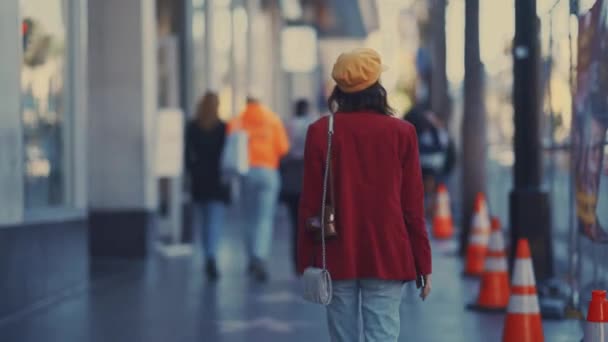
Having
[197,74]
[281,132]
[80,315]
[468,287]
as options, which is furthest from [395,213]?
[197,74]

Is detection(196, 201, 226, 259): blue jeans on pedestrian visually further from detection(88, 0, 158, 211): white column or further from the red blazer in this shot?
the red blazer

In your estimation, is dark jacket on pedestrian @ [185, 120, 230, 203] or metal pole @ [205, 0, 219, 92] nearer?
dark jacket on pedestrian @ [185, 120, 230, 203]

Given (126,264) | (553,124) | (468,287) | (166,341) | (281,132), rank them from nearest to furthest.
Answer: (166,341) → (553,124) → (468,287) → (281,132) → (126,264)

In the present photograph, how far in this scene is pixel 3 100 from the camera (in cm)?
842

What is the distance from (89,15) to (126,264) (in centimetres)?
267

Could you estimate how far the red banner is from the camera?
6121 mm

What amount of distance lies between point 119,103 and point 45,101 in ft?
10.5

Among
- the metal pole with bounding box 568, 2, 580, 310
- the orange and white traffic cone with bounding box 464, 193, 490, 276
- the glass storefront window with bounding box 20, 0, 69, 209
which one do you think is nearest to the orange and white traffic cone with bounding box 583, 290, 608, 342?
the metal pole with bounding box 568, 2, 580, 310

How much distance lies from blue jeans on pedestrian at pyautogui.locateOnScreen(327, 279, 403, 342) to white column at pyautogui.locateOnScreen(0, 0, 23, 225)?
4204 millimetres

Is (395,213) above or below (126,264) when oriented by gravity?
above

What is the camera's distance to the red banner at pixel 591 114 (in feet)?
20.1

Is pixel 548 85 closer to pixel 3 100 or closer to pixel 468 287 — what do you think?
pixel 468 287

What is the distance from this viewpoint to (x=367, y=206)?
472cm

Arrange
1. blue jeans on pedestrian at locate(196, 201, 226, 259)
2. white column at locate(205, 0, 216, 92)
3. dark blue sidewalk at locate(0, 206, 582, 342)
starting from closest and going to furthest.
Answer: dark blue sidewalk at locate(0, 206, 582, 342)
blue jeans on pedestrian at locate(196, 201, 226, 259)
white column at locate(205, 0, 216, 92)
